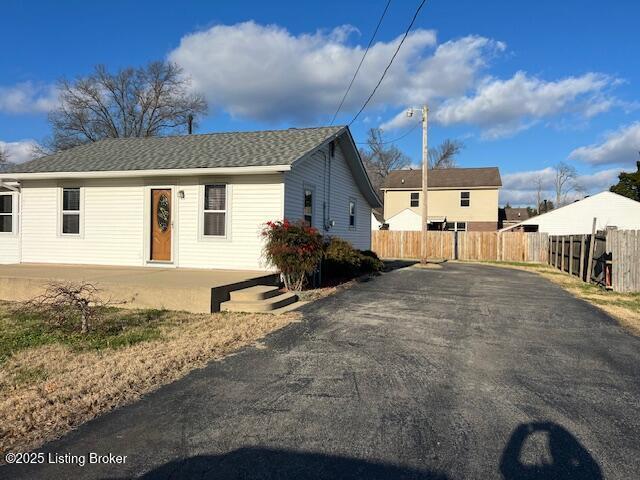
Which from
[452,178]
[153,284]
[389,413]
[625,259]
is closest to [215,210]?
[153,284]

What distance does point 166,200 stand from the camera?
40.6 ft

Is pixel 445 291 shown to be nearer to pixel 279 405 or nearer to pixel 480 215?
pixel 279 405

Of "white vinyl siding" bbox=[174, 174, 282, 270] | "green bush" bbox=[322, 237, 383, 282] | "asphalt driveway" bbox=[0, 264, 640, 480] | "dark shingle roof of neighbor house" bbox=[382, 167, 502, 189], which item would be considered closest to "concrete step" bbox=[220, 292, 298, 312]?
"asphalt driveway" bbox=[0, 264, 640, 480]

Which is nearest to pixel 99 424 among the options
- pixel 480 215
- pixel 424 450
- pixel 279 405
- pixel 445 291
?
pixel 279 405


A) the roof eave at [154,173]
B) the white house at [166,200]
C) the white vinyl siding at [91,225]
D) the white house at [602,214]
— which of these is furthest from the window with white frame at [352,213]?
the white house at [602,214]

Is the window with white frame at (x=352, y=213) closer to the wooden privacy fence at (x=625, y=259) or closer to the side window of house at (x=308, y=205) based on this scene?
the side window of house at (x=308, y=205)

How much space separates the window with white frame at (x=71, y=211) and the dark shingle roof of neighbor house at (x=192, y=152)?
680 millimetres

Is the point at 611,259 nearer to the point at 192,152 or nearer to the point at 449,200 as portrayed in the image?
the point at 192,152

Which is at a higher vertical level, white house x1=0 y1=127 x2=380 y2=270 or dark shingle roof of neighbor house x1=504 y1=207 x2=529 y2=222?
dark shingle roof of neighbor house x1=504 y1=207 x2=529 y2=222

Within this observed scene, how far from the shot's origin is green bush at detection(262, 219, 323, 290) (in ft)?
34.2

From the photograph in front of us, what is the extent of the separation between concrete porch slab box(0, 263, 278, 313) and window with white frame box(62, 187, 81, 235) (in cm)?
211

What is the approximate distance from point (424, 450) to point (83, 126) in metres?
Result: 41.9

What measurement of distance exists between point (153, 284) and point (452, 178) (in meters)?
34.9

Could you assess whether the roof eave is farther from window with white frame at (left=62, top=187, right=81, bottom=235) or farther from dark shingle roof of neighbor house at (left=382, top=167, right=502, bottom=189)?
dark shingle roof of neighbor house at (left=382, top=167, right=502, bottom=189)
